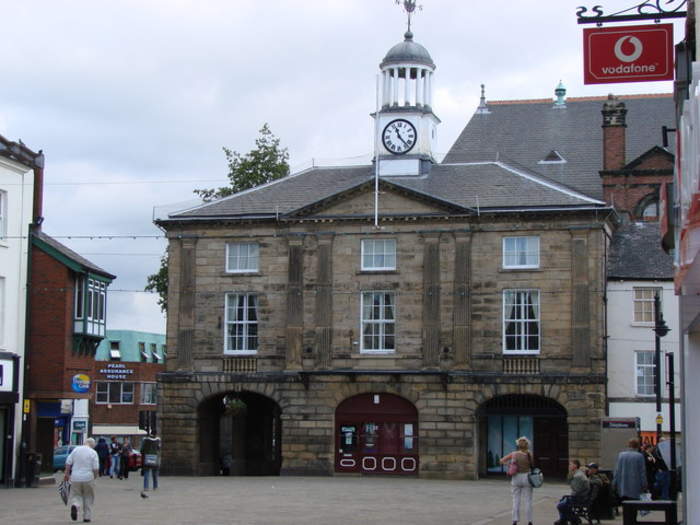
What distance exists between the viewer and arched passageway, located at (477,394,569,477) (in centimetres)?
4803

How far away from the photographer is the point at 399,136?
52531 millimetres

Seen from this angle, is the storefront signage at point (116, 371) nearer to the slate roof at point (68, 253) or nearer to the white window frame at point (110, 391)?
the white window frame at point (110, 391)

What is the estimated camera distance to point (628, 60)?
1844 cm

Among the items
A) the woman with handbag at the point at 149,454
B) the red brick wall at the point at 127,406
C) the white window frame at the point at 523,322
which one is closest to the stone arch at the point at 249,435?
the white window frame at the point at 523,322

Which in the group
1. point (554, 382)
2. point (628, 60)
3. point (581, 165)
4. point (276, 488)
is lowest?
point (276, 488)

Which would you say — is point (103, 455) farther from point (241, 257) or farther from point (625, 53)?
point (625, 53)

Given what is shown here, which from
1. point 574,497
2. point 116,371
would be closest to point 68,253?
point 574,497

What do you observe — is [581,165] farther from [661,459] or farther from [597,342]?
[661,459]

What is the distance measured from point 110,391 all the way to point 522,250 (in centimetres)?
4639

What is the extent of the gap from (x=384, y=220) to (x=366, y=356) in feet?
17.0

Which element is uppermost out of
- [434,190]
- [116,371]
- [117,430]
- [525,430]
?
[434,190]

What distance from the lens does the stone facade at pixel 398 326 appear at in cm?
4669

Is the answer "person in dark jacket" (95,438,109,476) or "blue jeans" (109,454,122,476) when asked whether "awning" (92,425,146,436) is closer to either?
"blue jeans" (109,454,122,476)

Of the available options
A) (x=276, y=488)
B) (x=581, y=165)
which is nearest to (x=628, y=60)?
(x=276, y=488)
